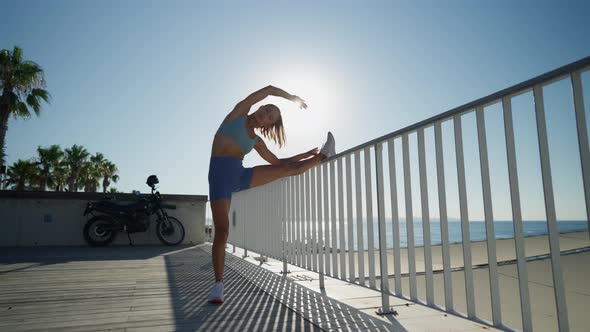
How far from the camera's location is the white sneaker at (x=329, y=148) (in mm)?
2430

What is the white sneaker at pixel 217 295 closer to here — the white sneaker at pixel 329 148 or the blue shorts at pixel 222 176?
the blue shorts at pixel 222 176

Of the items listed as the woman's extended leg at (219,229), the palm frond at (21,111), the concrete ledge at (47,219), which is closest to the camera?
the woman's extended leg at (219,229)

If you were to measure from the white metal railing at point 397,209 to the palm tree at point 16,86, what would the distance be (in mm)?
12626

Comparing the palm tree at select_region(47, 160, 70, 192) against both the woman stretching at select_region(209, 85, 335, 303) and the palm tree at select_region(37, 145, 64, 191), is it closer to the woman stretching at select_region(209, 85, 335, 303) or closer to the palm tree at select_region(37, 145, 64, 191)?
the palm tree at select_region(37, 145, 64, 191)

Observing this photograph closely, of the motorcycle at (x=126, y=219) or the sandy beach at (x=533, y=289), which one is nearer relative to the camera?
the sandy beach at (x=533, y=289)

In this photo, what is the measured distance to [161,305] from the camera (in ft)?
6.22

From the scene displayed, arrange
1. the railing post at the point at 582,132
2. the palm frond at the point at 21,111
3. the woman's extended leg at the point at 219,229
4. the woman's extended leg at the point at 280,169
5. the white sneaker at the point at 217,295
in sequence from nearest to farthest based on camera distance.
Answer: the railing post at the point at 582,132
the white sneaker at the point at 217,295
the woman's extended leg at the point at 219,229
the woman's extended leg at the point at 280,169
the palm frond at the point at 21,111

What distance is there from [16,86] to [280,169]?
1354 cm

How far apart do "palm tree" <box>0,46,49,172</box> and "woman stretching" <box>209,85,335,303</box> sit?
12.9 meters

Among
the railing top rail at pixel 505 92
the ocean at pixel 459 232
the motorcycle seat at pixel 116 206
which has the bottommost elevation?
the ocean at pixel 459 232

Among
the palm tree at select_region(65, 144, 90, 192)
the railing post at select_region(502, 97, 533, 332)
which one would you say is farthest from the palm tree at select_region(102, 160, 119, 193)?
the railing post at select_region(502, 97, 533, 332)

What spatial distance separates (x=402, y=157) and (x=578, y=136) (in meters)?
0.82

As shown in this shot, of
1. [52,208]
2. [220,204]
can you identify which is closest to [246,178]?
[220,204]

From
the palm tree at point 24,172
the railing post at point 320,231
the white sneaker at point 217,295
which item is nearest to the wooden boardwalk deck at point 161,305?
the white sneaker at point 217,295
